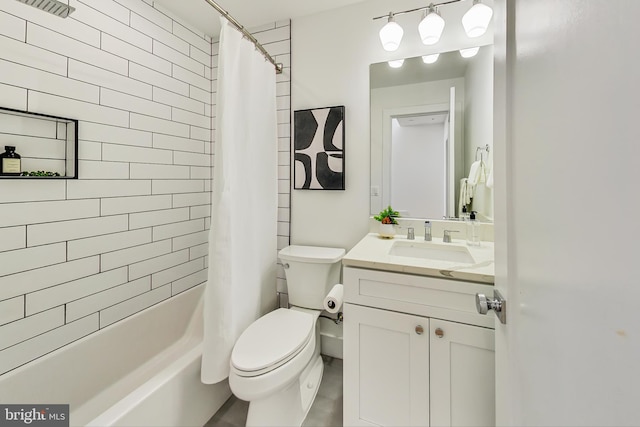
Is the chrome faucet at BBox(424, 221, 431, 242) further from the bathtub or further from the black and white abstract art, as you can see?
the bathtub

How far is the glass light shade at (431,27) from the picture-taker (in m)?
1.48

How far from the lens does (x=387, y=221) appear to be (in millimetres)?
1682

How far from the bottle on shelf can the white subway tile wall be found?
55 mm

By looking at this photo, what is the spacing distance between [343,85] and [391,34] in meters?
0.41

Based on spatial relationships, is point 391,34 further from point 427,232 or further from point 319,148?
point 427,232

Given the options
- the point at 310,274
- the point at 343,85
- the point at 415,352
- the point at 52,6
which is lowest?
the point at 415,352

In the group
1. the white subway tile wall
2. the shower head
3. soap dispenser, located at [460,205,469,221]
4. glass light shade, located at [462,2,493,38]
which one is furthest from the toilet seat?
glass light shade, located at [462,2,493,38]

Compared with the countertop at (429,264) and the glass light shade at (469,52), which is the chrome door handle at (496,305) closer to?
the countertop at (429,264)

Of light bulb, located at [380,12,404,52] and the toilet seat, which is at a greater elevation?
light bulb, located at [380,12,404,52]

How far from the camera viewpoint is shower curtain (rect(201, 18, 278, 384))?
130cm

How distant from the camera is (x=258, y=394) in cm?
114

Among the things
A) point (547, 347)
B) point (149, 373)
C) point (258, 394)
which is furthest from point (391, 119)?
point (149, 373)

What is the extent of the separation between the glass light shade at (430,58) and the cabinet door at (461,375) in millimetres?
1494

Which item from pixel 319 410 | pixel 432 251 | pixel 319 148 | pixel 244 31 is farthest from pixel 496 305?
pixel 244 31
